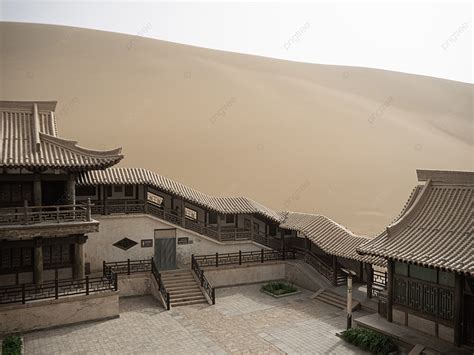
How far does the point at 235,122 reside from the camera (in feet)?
190

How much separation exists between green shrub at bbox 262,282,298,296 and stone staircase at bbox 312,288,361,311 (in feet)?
5.33

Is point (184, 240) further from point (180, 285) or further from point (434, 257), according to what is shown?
point (434, 257)

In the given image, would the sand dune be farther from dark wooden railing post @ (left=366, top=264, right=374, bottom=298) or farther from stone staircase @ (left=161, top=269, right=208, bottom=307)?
stone staircase @ (left=161, top=269, right=208, bottom=307)

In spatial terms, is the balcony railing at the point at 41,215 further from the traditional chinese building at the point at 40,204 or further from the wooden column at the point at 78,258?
the wooden column at the point at 78,258

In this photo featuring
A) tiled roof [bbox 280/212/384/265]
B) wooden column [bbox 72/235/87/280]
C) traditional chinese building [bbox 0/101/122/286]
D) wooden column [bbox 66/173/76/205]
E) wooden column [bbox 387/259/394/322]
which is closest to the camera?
wooden column [bbox 387/259/394/322]

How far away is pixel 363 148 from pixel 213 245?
3953 centimetres

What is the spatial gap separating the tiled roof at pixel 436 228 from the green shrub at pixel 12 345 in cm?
1398

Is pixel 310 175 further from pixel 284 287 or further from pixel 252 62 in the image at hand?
pixel 252 62

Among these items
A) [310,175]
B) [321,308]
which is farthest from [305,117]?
[321,308]

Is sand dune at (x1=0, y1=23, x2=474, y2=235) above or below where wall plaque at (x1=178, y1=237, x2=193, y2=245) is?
above

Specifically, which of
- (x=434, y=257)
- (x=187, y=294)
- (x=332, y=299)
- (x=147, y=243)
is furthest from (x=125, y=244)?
(x=434, y=257)

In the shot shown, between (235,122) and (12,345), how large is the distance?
4611 centimetres

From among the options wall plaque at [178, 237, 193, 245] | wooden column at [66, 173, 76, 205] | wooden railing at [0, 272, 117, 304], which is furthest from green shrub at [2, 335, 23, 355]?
wall plaque at [178, 237, 193, 245]

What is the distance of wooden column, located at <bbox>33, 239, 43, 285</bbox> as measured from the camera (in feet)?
61.3
